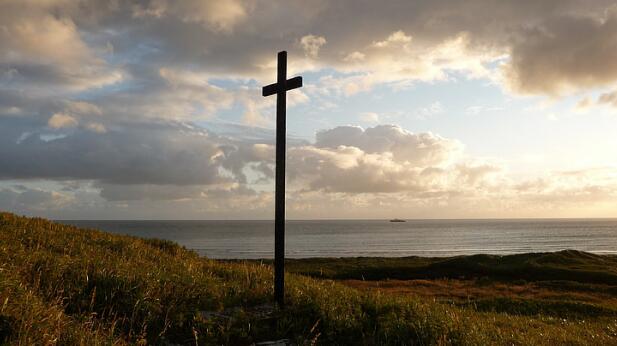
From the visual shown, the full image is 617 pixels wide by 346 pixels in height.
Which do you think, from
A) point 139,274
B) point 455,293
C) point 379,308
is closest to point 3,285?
point 139,274

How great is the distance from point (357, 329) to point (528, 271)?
4693 centimetres

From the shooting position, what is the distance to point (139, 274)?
10266mm

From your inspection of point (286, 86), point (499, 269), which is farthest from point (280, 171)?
point (499, 269)

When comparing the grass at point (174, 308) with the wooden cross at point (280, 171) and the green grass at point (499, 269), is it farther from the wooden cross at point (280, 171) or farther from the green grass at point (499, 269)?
the green grass at point (499, 269)

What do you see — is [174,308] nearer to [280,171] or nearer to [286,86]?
[280,171]

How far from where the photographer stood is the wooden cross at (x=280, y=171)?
10195 mm

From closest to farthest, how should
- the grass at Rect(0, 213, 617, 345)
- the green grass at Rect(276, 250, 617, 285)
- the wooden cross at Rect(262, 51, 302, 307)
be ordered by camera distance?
the grass at Rect(0, 213, 617, 345)
the wooden cross at Rect(262, 51, 302, 307)
the green grass at Rect(276, 250, 617, 285)

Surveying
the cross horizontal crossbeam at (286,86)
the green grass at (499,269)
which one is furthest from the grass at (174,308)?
the green grass at (499,269)

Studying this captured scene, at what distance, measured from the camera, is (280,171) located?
34.2ft

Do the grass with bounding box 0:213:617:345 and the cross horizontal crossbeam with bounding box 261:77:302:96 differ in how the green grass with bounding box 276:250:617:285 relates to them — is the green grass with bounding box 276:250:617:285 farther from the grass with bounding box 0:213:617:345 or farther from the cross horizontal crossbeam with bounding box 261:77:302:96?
the cross horizontal crossbeam with bounding box 261:77:302:96

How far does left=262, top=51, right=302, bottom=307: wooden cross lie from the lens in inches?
401

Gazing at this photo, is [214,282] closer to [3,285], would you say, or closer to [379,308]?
[379,308]

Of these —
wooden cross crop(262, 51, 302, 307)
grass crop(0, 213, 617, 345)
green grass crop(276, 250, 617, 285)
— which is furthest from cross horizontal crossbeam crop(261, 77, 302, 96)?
green grass crop(276, 250, 617, 285)

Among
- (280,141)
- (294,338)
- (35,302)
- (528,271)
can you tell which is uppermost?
(280,141)
